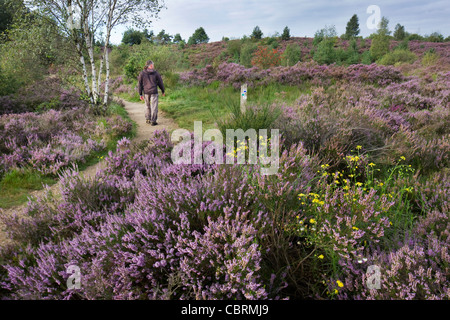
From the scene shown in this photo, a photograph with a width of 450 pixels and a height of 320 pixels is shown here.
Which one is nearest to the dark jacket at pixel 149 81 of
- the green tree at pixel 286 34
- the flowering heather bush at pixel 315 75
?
the flowering heather bush at pixel 315 75

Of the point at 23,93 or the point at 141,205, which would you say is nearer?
the point at 141,205

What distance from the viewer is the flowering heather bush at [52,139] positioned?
16.6ft

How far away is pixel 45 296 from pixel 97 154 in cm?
433

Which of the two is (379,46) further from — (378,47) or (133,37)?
(133,37)

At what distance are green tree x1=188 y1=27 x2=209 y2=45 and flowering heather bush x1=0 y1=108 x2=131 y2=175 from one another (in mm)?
48734

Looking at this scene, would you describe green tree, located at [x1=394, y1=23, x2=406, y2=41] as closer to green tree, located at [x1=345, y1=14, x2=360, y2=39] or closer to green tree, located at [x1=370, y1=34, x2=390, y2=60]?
green tree, located at [x1=345, y1=14, x2=360, y2=39]

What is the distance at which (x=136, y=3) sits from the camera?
8.47 m

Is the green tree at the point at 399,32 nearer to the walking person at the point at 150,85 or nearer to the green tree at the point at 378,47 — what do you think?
the green tree at the point at 378,47

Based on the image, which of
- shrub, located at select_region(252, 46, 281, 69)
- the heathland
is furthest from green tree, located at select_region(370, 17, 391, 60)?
the heathland

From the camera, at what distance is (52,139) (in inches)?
244

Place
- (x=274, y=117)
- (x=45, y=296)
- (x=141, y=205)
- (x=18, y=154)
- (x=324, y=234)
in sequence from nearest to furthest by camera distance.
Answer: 1. (x=45, y=296)
2. (x=324, y=234)
3. (x=141, y=205)
4. (x=274, y=117)
5. (x=18, y=154)
